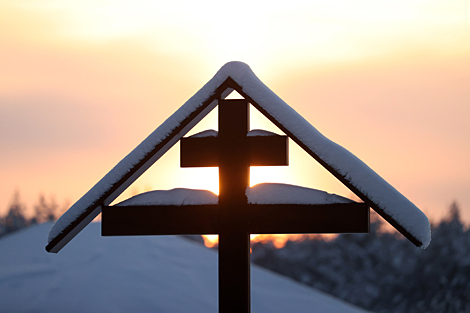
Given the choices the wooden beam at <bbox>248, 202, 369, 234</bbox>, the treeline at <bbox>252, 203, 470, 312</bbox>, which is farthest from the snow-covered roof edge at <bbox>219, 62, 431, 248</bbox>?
the treeline at <bbox>252, 203, 470, 312</bbox>

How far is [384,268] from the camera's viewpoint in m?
33.3

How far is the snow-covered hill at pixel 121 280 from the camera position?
9.60 meters

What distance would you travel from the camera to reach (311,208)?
147 inches

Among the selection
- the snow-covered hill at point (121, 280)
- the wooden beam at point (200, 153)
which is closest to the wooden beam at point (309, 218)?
the wooden beam at point (200, 153)

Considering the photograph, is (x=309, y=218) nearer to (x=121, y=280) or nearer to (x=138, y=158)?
(x=138, y=158)

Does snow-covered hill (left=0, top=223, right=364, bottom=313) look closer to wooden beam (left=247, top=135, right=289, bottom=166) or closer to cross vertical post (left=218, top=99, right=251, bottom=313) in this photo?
cross vertical post (left=218, top=99, right=251, bottom=313)

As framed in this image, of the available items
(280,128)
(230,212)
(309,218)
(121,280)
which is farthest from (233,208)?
(121,280)

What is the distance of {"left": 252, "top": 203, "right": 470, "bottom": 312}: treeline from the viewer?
3102cm

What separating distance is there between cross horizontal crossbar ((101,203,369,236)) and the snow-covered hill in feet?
19.5

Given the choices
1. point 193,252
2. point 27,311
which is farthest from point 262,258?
point 27,311

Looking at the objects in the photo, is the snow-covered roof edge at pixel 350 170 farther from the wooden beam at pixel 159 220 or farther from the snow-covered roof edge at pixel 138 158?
the wooden beam at pixel 159 220

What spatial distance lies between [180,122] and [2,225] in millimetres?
54855

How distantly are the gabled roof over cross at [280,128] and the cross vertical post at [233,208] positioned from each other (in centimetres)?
23

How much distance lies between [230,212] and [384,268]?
1258 inches
